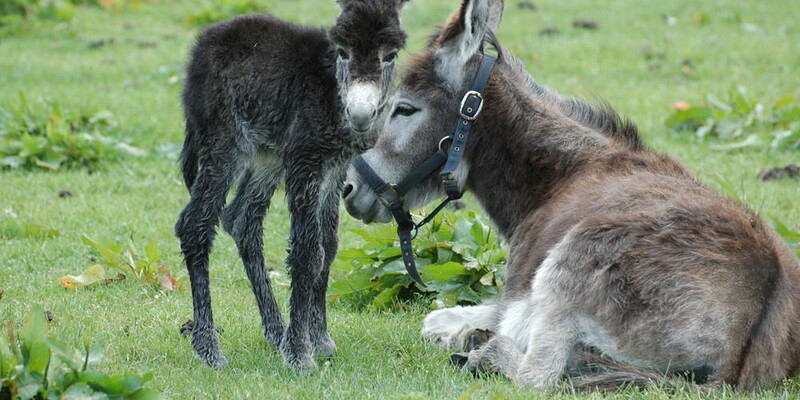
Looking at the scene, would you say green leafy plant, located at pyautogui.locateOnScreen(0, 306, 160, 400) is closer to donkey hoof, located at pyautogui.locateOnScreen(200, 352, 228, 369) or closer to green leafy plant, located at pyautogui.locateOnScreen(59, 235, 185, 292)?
donkey hoof, located at pyautogui.locateOnScreen(200, 352, 228, 369)

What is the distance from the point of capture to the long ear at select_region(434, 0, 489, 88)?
215 inches

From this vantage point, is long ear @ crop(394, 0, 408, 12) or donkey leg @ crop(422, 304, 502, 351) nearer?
long ear @ crop(394, 0, 408, 12)

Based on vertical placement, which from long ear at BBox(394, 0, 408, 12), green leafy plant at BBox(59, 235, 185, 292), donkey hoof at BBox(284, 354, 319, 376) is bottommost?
green leafy plant at BBox(59, 235, 185, 292)

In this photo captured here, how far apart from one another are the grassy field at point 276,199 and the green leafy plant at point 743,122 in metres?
0.19

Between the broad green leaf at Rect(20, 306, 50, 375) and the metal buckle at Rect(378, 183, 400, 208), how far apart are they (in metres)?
2.25

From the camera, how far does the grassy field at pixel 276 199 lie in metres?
5.09

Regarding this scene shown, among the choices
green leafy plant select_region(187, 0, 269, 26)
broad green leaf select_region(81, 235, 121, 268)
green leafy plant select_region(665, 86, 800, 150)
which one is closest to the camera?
broad green leaf select_region(81, 235, 121, 268)

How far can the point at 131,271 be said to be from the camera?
6.78 m

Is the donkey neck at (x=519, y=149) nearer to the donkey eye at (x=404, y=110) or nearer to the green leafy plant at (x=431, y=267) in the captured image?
the donkey eye at (x=404, y=110)

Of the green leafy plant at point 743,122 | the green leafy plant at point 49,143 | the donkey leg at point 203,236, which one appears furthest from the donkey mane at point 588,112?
the green leafy plant at point 49,143

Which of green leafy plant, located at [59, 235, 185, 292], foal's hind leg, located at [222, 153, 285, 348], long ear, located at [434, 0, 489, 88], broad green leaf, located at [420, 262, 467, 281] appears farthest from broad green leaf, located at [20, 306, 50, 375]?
broad green leaf, located at [420, 262, 467, 281]

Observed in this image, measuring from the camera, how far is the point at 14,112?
32.9ft

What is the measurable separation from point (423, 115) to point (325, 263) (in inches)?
40.2

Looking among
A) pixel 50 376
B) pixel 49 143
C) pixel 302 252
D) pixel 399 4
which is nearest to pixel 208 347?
pixel 302 252
